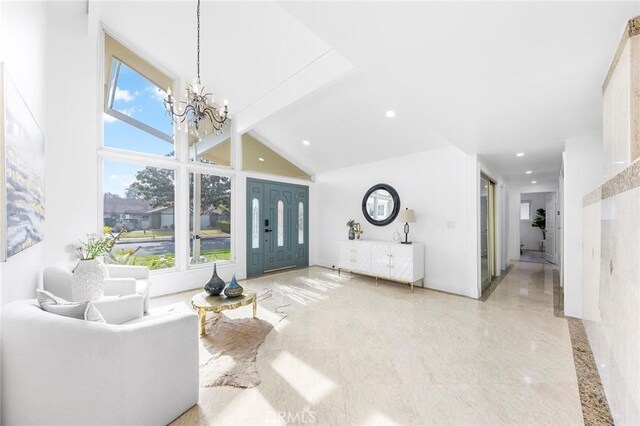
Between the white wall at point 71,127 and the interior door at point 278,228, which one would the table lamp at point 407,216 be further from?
the white wall at point 71,127

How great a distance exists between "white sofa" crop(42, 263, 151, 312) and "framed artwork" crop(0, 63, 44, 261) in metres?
0.48

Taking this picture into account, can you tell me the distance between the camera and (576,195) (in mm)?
3260

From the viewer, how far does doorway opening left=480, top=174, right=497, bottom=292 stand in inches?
185

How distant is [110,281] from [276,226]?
3.53m

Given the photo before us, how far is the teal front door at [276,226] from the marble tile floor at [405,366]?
189 cm

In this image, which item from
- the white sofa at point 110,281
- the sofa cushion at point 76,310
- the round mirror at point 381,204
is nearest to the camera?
the sofa cushion at point 76,310

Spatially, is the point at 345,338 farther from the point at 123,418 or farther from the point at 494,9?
the point at 494,9

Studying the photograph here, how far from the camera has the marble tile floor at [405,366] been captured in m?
1.65

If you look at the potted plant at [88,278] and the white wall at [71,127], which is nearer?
the potted plant at [88,278]

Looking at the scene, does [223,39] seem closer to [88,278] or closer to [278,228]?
[88,278]

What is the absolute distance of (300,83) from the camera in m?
3.79

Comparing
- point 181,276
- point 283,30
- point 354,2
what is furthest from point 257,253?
point 354,2

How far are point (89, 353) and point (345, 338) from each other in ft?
6.77

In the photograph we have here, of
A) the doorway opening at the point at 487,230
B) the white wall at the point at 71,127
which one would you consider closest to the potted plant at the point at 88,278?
the white wall at the point at 71,127
